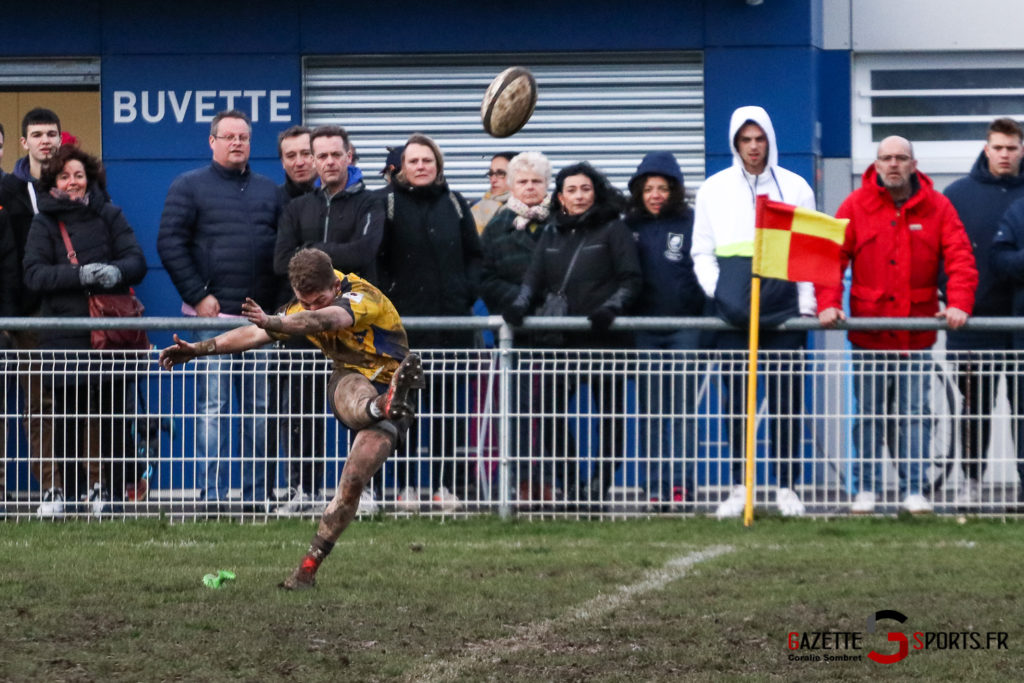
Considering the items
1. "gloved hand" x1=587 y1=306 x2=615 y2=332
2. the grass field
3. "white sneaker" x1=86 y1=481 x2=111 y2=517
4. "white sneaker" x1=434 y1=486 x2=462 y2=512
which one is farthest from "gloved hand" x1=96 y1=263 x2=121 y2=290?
"gloved hand" x1=587 y1=306 x2=615 y2=332

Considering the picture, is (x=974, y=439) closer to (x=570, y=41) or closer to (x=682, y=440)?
(x=682, y=440)

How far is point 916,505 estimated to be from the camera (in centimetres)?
1112

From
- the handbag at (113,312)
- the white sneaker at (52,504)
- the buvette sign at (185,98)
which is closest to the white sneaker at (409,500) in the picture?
the handbag at (113,312)

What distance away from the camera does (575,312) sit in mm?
11656

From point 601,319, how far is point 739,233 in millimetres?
1092

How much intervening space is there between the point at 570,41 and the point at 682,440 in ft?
Answer: 17.9

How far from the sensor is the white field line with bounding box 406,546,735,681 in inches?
253

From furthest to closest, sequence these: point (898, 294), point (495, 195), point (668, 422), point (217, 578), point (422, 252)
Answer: point (495, 195) → point (422, 252) → point (898, 294) → point (668, 422) → point (217, 578)

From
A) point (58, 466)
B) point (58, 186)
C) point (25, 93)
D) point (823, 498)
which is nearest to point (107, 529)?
point (58, 466)

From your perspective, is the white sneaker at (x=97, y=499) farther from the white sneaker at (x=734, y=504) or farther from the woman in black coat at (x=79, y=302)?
the white sneaker at (x=734, y=504)

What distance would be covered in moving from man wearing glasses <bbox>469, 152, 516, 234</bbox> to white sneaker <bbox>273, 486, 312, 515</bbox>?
108 inches

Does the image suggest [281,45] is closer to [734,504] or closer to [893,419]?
[734,504]

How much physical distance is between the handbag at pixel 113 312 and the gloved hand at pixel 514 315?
235 centimetres

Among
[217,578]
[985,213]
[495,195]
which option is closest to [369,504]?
[217,578]
